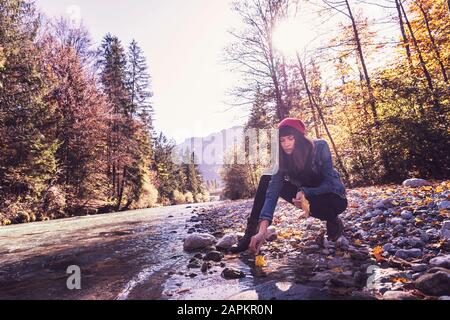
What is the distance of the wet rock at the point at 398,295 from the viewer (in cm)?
222

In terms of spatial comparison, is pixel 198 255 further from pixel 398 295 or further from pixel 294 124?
pixel 398 295

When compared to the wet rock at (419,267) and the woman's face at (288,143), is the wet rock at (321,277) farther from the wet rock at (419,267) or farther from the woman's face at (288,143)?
the woman's face at (288,143)

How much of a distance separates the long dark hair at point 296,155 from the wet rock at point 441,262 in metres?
1.53

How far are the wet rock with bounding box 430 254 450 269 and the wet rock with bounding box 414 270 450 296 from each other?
1.38 ft

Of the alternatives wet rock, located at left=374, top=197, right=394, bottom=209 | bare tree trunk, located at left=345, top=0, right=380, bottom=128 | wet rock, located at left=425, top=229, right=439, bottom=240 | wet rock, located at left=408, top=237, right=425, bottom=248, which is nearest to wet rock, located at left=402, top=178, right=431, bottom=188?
wet rock, located at left=374, top=197, right=394, bottom=209

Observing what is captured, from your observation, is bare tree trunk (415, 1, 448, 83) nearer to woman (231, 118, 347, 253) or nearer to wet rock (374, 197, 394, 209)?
wet rock (374, 197, 394, 209)

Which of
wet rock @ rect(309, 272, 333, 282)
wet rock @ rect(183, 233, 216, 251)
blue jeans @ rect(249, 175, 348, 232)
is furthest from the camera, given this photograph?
wet rock @ rect(183, 233, 216, 251)

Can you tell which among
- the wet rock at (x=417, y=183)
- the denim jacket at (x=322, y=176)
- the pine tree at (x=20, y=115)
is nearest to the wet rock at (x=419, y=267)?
the denim jacket at (x=322, y=176)

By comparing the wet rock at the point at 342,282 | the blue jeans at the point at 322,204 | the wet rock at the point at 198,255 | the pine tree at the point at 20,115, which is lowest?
the wet rock at the point at 198,255

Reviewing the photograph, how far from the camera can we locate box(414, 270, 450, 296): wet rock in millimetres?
2234

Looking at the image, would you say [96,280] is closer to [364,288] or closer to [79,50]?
[364,288]

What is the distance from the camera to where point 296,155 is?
141 inches

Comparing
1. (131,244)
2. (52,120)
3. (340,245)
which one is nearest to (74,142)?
(52,120)

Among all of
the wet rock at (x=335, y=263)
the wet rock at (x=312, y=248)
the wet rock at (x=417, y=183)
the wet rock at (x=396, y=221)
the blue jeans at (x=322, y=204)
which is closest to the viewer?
the wet rock at (x=335, y=263)
